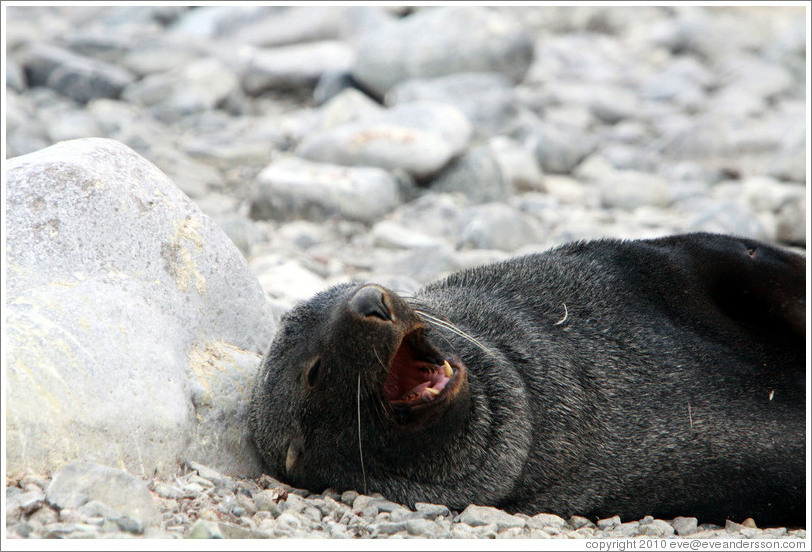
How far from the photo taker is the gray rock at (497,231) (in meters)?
8.73

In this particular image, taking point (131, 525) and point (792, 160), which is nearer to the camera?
point (131, 525)

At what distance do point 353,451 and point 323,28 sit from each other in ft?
42.9

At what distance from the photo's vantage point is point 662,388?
15.5 ft

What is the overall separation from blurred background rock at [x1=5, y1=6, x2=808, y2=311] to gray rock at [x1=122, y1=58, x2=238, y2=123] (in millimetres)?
38

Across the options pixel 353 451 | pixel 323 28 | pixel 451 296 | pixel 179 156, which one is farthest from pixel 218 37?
pixel 353 451

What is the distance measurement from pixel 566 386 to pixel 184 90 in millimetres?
9735

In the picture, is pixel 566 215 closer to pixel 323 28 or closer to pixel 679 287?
pixel 679 287

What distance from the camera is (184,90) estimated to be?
43.0 feet

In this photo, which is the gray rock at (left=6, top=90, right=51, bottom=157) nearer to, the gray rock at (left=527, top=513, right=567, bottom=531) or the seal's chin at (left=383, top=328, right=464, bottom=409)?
the seal's chin at (left=383, top=328, right=464, bottom=409)

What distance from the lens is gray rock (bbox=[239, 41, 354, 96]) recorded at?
1390 cm

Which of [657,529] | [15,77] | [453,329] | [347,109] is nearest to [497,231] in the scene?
[347,109]

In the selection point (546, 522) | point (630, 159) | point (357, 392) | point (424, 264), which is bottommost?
point (630, 159)

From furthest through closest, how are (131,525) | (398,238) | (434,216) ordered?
(434,216), (398,238), (131,525)

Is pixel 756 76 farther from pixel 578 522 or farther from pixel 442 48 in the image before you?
pixel 578 522
